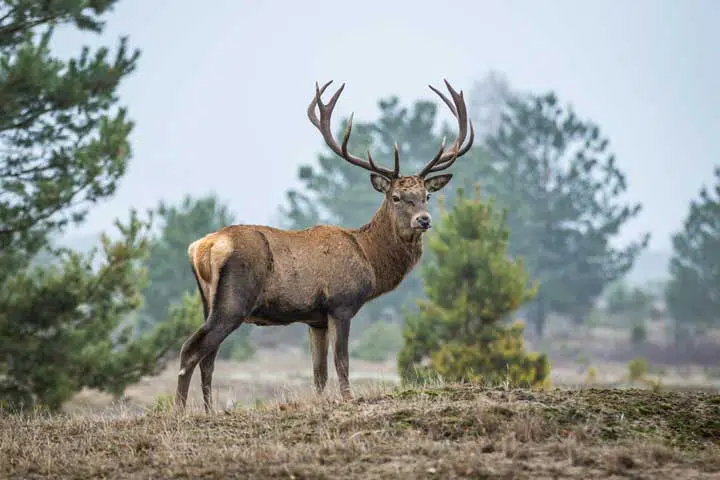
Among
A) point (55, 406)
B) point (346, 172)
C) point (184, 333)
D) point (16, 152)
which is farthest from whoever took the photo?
point (346, 172)

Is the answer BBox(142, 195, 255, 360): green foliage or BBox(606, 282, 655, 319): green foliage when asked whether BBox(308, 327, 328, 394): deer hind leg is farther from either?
BBox(606, 282, 655, 319): green foliage

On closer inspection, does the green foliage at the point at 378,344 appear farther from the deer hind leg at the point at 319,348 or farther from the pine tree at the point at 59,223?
the deer hind leg at the point at 319,348

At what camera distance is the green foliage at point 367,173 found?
1879 inches

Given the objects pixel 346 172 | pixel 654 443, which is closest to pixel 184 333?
pixel 654 443

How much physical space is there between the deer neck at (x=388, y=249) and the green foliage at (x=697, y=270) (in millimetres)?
35945

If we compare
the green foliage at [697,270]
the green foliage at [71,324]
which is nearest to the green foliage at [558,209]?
the green foliage at [697,270]

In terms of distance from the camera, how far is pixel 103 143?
18.1 metres

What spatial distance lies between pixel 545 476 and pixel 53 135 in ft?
49.0

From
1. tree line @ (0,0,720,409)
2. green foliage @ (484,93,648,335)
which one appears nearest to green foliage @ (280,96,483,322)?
green foliage @ (484,93,648,335)

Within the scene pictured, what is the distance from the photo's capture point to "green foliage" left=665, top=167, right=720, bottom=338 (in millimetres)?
43562

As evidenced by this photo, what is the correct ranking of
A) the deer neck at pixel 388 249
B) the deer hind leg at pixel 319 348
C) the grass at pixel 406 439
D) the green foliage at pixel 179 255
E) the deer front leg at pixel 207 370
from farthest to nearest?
1. the green foliage at pixel 179 255
2. the deer neck at pixel 388 249
3. the deer hind leg at pixel 319 348
4. the deer front leg at pixel 207 370
5. the grass at pixel 406 439

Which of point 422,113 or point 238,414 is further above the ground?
point 422,113

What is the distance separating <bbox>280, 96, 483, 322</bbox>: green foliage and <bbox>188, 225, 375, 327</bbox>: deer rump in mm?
37056

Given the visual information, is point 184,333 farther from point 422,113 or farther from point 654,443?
point 422,113
